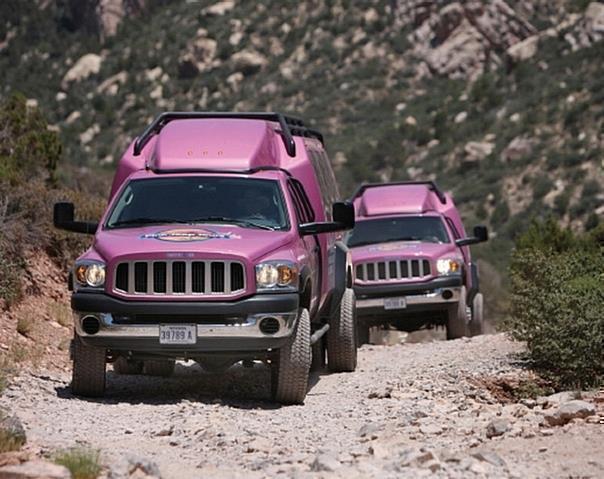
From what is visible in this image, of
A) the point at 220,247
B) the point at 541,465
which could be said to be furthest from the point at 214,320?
the point at 541,465

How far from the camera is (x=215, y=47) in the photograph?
250 ft

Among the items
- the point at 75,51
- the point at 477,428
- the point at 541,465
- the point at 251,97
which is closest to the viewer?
the point at 541,465

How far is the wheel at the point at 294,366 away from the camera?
10.5 metres

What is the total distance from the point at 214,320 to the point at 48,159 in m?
13.6

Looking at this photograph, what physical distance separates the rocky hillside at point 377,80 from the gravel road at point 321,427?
3386 centimetres

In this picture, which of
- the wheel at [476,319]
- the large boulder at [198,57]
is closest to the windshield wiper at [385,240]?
the wheel at [476,319]

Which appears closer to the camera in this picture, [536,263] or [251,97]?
[536,263]

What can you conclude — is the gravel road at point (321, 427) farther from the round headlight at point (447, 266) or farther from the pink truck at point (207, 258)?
the round headlight at point (447, 266)

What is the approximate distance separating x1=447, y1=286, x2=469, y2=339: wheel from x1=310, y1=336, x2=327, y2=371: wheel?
15.8ft

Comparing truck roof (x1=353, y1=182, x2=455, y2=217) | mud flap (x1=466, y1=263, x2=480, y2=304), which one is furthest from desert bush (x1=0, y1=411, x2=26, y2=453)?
mud flap (x1=466, y1=263, x2=480, y2=304)

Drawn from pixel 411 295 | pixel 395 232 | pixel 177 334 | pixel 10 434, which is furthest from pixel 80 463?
pixel 395 232

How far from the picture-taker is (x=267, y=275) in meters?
10.5

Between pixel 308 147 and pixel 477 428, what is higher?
pixel 308 147

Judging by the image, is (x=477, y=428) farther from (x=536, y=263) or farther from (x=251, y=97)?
(x=251, y=97)
